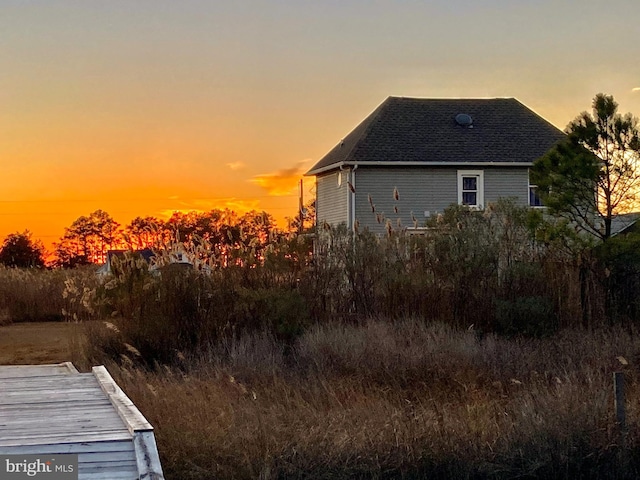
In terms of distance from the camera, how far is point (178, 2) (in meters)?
16.7

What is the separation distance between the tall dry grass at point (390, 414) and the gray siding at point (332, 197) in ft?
54.5

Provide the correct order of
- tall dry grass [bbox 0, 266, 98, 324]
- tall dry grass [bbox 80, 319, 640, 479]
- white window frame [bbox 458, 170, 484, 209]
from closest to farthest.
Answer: tall dry grass [bbox 80, 319, 640, 479] < tall dry grass [bbox 0, 266, 98, 324] < white window frame [bbox 458, 170, 484, 209]

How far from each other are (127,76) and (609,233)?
413 inches

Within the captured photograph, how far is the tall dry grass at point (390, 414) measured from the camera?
8.12 meters

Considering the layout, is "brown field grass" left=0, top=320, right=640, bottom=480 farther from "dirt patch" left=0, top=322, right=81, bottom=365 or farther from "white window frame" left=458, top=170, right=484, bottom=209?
"white window frame" left=458, top=170, right=484, bottom=209

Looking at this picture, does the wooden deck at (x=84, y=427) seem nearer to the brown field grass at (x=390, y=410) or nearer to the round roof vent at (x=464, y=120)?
the brown field grass at (x=390, y=410)

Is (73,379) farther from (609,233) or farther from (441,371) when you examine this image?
(609,233)

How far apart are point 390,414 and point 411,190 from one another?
19423mm

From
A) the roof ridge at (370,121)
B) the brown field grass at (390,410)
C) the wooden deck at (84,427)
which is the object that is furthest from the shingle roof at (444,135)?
the wooden deck at (84,427)

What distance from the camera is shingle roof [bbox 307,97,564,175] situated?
28.1 meters

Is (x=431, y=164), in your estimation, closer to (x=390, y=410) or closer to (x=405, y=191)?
(x=405, y=191)

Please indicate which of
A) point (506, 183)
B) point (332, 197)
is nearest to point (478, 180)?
point (506, 183)

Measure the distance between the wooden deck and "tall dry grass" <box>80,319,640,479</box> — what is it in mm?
710

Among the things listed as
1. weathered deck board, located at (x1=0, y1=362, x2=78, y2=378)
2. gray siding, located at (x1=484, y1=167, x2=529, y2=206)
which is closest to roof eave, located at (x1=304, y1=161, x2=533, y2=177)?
gray siding, located at (x1=484, y1=167, x2=529, y2=206)
